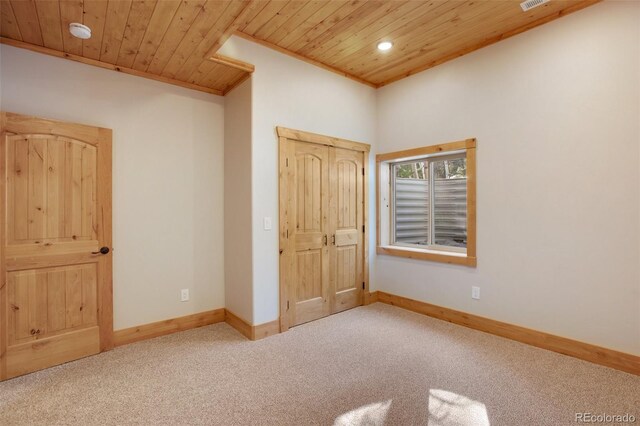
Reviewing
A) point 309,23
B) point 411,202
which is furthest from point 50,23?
point 411,202

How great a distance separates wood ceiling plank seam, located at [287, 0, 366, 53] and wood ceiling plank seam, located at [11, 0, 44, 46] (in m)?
2.08

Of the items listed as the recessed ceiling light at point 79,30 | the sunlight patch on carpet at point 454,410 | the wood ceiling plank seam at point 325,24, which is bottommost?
the sunlight patch on carpet at point 454,410

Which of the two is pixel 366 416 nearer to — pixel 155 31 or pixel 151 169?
pixel 151 169

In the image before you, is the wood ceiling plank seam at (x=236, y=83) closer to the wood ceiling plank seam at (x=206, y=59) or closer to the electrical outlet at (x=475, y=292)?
the wood ceiling plank seam at (x=206, y=59)

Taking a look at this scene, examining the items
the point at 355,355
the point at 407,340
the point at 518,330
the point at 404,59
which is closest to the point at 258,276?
the point at 355,355

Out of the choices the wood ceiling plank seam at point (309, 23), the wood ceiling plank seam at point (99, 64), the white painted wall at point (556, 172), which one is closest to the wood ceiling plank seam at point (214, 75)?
the wood ceiling plank seam at point (99, 64)

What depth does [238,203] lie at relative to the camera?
337 cm

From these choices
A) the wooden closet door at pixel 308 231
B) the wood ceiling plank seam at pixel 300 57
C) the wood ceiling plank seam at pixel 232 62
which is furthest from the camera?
the wooden closet door at pixel 308 231

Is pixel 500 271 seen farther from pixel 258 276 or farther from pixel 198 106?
pixel 198 106

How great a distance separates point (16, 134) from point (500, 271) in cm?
456

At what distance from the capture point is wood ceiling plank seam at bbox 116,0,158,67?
2.14 metres

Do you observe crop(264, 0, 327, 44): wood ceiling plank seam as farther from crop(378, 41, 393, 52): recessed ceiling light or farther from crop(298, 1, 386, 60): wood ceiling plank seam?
→ crop(378, 41, 393, 52): recessed ceiling light

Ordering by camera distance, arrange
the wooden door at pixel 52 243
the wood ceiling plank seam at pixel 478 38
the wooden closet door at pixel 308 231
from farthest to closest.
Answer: the wooden closet door at pixel 308 231
the wood ceiling plank seam at pixel 478 38
the wooden door at pixel 52 243

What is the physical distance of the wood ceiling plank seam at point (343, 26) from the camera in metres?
2.62
